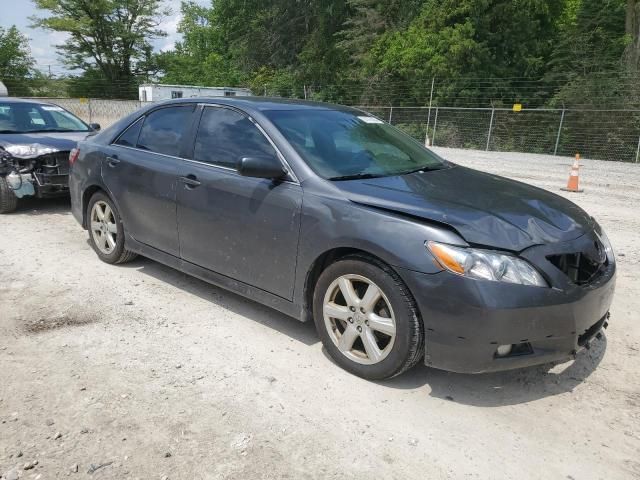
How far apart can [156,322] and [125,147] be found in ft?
5.93

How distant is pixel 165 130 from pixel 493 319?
3.20 meters

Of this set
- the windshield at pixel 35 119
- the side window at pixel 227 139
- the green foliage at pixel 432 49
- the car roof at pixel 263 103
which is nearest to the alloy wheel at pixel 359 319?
the side window at pixel 227 139

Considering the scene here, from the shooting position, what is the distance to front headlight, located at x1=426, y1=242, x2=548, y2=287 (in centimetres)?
280

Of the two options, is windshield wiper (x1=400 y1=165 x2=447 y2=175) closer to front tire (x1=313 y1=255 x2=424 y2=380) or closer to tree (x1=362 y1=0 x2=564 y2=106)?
front tire (x1=313 y1=255 x2=424 y2=380)

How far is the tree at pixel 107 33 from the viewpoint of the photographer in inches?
1795

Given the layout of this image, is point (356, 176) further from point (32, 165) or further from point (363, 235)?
point (32, 165)

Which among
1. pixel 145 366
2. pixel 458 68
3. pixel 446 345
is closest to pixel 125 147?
pixel 145 366

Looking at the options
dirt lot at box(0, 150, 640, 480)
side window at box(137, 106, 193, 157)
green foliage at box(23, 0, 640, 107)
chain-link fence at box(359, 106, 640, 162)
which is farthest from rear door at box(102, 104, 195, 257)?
green foliage at box(23, 0, 640, 107)

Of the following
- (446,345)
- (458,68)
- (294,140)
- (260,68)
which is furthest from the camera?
(260,68)

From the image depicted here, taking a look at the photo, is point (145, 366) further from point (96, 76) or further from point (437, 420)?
point (96, 76)

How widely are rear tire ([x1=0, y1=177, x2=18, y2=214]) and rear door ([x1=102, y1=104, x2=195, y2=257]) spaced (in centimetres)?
312

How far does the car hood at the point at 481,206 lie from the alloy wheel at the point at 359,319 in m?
0.52

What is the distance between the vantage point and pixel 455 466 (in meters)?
2.57

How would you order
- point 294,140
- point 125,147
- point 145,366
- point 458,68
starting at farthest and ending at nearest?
point 458,68 → point 125,147 → point 294,140 → point 145,366
